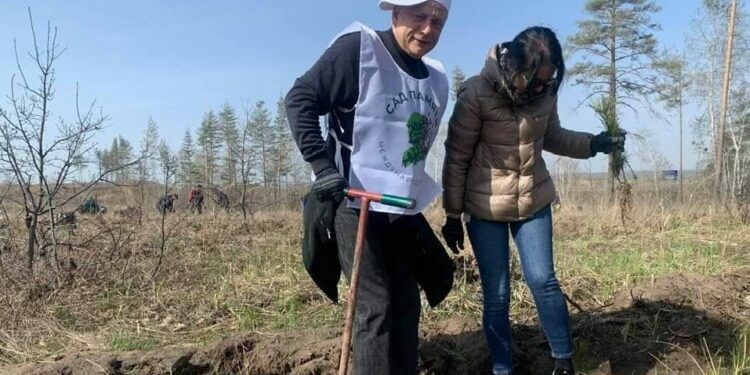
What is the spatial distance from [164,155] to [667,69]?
21867 millimetres

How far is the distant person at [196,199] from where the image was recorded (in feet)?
32.1

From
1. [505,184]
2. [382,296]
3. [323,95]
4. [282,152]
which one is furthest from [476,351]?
[282,152]

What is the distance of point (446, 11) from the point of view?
8.15 feet

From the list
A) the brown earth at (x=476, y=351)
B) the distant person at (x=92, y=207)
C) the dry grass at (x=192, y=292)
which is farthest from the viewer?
the distant person at (x=92, y=207)

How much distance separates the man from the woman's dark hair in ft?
1.18

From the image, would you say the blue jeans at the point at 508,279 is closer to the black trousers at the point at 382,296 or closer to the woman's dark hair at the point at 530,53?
the black trousers at the point at 382,296

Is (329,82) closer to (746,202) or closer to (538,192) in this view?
(538,192)

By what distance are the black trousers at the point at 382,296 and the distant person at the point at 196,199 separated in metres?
6.83

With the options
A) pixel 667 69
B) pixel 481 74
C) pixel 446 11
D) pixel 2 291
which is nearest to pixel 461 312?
pixel 481 74

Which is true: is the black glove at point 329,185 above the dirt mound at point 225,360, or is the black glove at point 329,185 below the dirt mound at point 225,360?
above

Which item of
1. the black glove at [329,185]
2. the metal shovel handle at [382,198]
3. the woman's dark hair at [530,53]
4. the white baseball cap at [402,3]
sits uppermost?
the white baseball cap at [402,3]

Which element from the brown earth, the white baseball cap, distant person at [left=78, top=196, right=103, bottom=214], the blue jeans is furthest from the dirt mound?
distant person at [left=78, top=196, right=103, bottom=214]

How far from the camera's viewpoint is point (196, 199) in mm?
10758

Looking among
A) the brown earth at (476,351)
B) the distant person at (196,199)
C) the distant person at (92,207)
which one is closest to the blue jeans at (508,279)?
the brown earth at (476,351)
